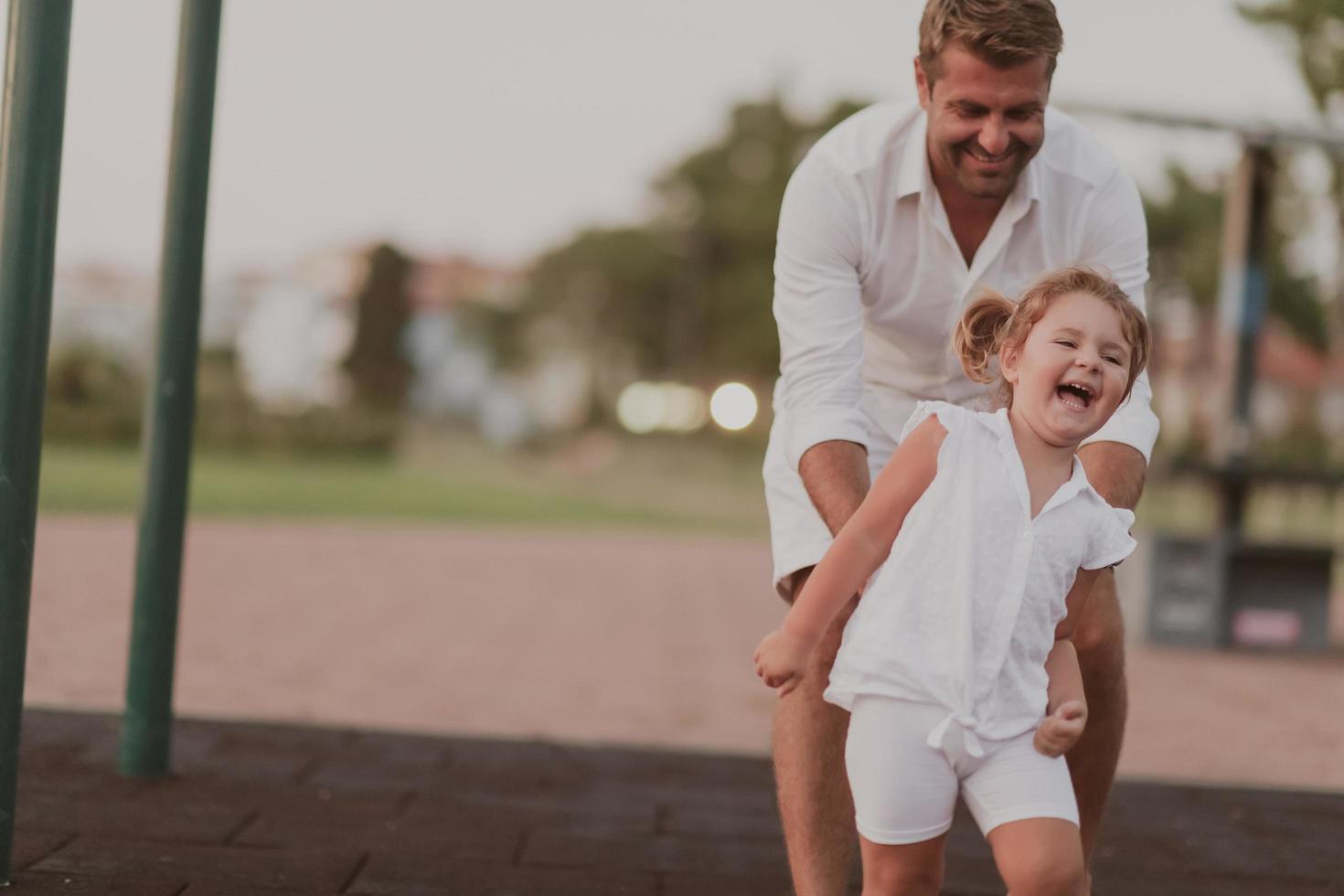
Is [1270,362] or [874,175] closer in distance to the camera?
[874,175]

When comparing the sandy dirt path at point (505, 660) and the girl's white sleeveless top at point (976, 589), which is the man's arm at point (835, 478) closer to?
the girl's white sleeveless top at point (976, 589)

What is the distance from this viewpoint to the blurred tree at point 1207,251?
2189cm

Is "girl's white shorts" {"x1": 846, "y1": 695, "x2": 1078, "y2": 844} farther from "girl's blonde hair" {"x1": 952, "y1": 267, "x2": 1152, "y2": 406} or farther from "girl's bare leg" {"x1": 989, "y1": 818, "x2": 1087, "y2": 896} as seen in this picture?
"girl's blonde hair" {"x1": 952, "y1": 267, "x2": 1152, "y2": 406}

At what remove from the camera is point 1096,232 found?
3207 millimetres

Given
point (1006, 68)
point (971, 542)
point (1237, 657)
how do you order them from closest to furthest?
point (971, 542) → point (1006, 68) → point (1237, 657)

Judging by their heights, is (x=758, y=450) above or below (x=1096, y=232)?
below

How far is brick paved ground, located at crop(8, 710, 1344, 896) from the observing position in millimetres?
3422

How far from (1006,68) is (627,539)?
16.0 metres

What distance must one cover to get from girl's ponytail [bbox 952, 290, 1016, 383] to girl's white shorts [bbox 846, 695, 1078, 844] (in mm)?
606

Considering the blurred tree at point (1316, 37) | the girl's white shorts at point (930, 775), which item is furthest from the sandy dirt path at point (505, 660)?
the blurred tree at point (1316, 37)

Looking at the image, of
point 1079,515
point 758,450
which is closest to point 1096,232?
point 1079,515

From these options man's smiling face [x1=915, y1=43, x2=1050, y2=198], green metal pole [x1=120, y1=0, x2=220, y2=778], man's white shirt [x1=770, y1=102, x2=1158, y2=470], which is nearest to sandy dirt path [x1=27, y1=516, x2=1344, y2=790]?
green metal pole [x1=120, y1=0, x2=220, y2=778]

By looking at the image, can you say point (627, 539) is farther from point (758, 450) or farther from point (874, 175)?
point (758, 450)

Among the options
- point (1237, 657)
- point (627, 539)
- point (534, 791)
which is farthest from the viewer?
point (627, 539)
